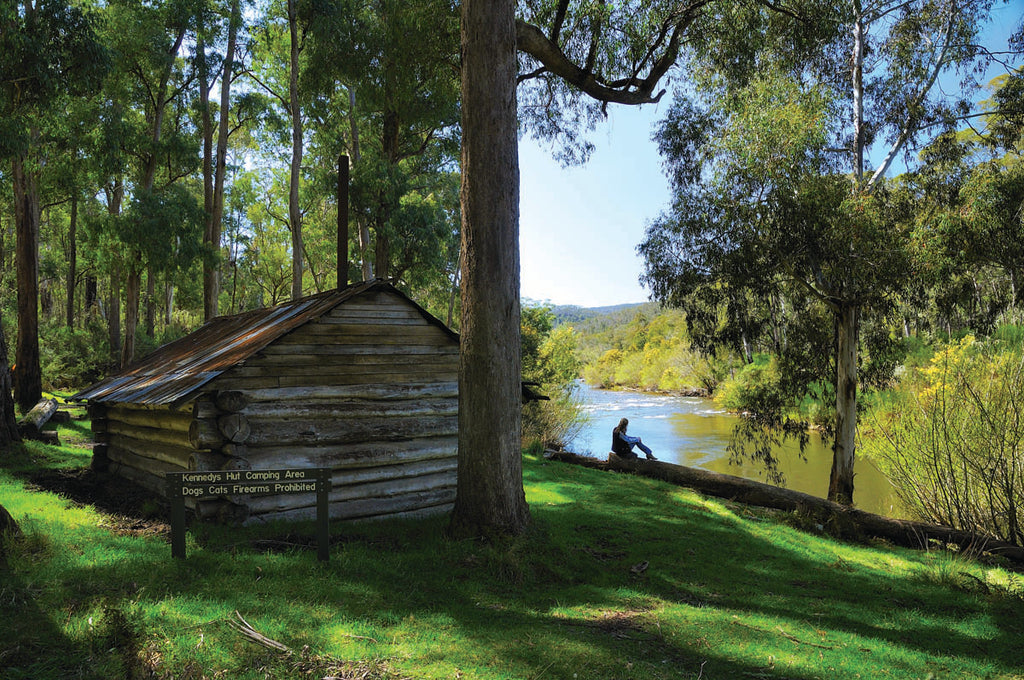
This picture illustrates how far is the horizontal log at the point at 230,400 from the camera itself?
669 cm

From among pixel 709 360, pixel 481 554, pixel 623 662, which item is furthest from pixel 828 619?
pixel 709 360

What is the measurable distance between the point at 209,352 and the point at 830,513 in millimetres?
10970

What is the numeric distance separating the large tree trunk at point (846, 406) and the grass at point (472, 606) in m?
4.52

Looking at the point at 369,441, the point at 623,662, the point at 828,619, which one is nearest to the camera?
the point at 623,662

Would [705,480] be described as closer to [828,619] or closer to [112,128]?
[828,619]

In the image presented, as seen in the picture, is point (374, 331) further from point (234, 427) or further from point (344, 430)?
point (234, 427)

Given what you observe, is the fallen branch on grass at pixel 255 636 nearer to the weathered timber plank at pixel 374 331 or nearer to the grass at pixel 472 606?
the grass at pixel 472 606

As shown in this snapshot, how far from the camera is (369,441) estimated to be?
25.7ft

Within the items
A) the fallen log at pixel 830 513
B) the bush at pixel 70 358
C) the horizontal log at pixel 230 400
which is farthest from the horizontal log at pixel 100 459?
the bush at pixel 70 358

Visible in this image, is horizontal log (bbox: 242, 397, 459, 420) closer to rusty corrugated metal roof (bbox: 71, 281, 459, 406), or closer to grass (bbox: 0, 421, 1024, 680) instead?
rusty corrugated metal roof (bbox: 71, 281, 459, 406)

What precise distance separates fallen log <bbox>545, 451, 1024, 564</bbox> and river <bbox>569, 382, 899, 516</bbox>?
9.60ft

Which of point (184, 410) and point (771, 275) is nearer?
point (184, 410)

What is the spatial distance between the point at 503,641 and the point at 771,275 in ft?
36.7

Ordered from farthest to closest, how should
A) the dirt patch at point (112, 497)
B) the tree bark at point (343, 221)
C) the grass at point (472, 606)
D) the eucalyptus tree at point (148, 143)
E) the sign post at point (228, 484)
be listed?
the eucalyptus tree at point (148, 143) → the tree bark at point (343, 221) → the dirt patch at point (112, 497) → the sign post at point (228, 484) → the grass at point (472, 606)
